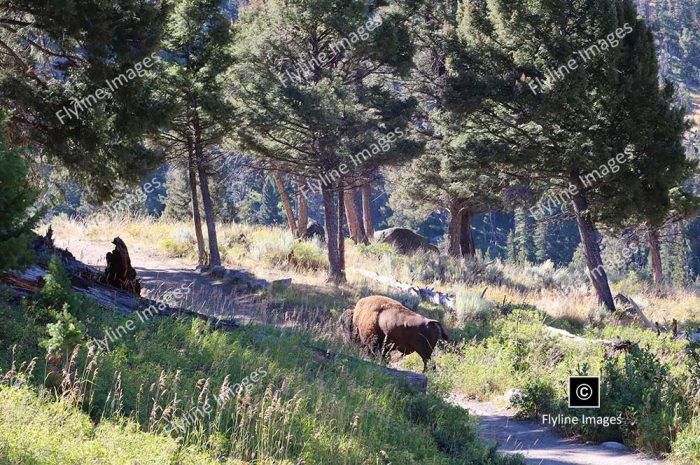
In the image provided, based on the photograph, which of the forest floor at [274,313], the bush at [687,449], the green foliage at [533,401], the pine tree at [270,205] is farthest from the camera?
the pine tree at [270,205]

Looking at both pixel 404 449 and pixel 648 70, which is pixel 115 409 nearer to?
pixel 404 449

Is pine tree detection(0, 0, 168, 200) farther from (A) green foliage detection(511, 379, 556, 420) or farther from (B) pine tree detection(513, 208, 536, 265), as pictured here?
(B) pine tree detection(513, 208, 536, 265)

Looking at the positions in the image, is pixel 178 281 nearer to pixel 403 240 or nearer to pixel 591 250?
pixel 591 250

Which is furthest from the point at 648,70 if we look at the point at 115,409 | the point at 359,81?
the point at 115,409

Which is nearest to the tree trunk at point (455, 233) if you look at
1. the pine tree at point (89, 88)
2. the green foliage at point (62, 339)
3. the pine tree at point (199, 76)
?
the pine tree at point (199, 76)

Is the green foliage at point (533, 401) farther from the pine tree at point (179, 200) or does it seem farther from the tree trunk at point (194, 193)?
the pine tree at point (179, 200)

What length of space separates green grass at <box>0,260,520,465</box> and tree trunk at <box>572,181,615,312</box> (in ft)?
39.6

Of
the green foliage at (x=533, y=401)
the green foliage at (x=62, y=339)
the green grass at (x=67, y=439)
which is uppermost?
the green foliage at (x=62, y=339)

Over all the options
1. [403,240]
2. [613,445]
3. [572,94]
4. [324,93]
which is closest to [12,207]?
[613,445]

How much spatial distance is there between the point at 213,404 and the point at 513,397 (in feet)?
18.4

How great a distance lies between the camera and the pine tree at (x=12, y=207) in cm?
643

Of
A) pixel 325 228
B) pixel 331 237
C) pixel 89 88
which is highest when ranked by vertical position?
pixel 89 88

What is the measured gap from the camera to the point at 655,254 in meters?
31.1

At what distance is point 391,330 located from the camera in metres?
11.2
